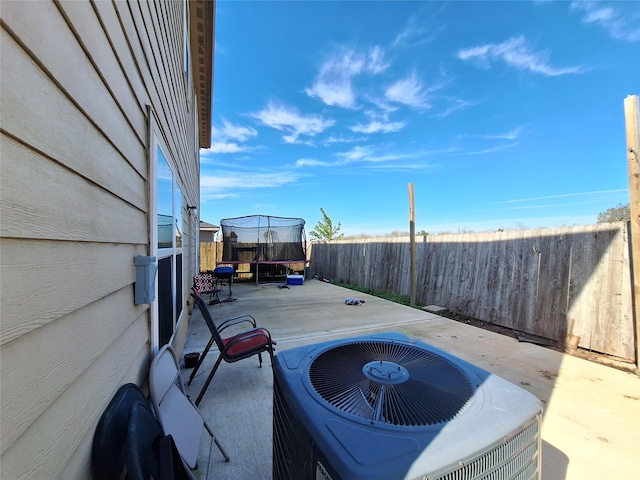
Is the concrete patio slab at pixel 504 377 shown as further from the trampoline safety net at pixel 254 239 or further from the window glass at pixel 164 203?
the trampoline safety net at pixel 254 239

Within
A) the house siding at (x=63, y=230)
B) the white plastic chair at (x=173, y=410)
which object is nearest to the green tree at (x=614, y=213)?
the white plastic chair at (x=173, y=410)

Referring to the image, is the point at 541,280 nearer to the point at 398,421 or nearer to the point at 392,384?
the point at 392,384

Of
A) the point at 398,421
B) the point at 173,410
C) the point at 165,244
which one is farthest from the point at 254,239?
the point at 398,421

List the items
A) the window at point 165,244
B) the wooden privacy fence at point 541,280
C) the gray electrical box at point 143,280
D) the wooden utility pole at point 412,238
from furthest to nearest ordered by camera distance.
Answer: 1. the wooden utility pole at point 412,238
2. the wooden privacy fence at point 541,280
3. the window at point 165,244
4. the gray electrical box at point 143,280

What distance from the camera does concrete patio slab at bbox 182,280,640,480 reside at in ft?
5.60

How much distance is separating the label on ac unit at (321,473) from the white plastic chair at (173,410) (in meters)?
0.91

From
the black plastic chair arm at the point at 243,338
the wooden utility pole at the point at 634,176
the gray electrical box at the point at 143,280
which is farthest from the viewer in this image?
the wooden utility pole at the point at 634,176

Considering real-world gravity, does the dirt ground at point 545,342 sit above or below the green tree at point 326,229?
below

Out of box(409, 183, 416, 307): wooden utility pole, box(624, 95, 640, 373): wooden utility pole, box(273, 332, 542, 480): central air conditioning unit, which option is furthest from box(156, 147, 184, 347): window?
box(409, 183, 416, 307): wooden utility pole

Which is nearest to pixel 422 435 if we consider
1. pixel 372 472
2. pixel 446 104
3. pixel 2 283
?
pixel 372 472

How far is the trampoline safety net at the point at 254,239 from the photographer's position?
10688mm

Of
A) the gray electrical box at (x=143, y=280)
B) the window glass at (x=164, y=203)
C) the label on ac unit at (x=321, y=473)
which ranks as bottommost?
the label on ac unit at (x=321, y=473)

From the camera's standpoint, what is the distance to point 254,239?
10.8 meters

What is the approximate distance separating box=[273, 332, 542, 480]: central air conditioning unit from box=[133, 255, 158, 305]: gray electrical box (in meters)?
0.76
